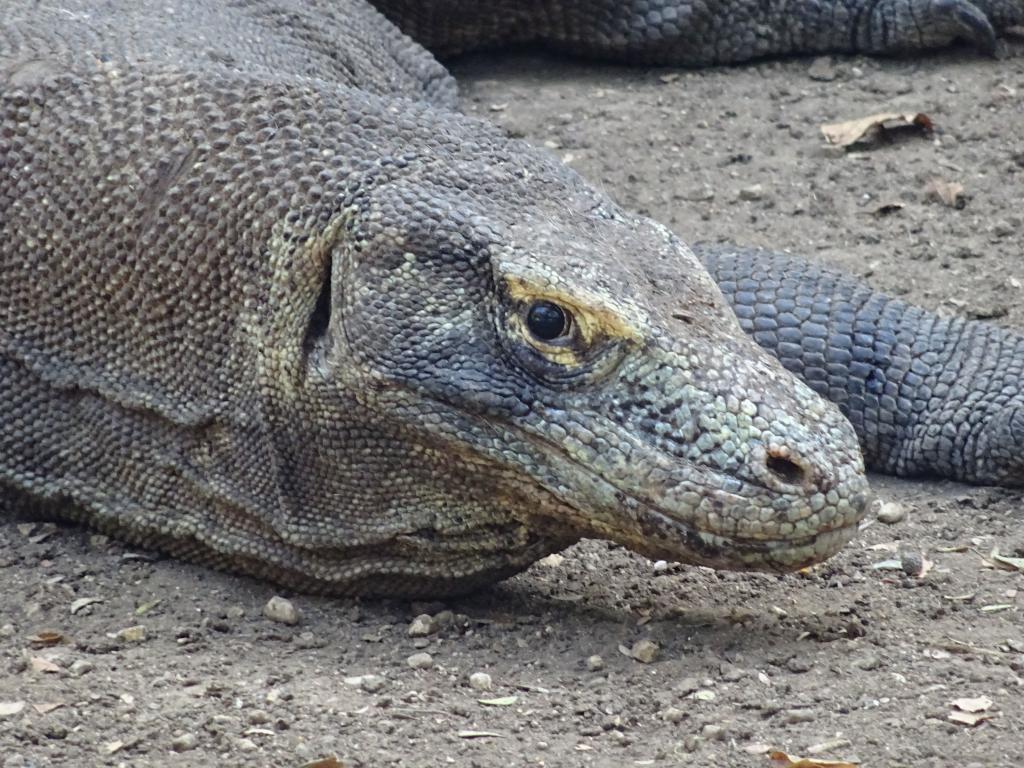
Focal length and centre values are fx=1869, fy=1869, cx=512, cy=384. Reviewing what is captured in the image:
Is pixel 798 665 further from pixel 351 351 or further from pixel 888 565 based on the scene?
pixel 351 351

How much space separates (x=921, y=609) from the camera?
14.9 ft

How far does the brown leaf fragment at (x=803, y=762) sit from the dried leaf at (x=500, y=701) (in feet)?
2.09

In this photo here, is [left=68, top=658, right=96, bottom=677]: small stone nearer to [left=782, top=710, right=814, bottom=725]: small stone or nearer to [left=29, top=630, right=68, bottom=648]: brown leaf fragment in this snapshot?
[left=29, top=630, right=68, bottom=648]: brown leaf fragment

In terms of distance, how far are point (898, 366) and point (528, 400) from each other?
6.24 feet

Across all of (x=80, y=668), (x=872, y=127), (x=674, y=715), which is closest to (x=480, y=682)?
(x=674, y=715)

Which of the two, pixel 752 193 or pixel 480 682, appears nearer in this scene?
pixel 480 682

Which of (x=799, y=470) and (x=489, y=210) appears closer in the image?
(x=799, y=470)

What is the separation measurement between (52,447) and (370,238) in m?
1.14

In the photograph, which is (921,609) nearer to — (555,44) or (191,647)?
(191,647)

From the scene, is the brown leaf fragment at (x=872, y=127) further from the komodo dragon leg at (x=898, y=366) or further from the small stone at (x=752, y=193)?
the komodo dragon leg at (x=898, y=366)

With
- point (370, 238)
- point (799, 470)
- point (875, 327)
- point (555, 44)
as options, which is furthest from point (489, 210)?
point (555, 44)

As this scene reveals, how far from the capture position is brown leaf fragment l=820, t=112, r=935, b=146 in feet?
25.2

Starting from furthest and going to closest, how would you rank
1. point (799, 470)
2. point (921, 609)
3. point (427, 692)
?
point (921, 609), point (427, 692), point (799, 470)

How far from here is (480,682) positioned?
13.8ft
